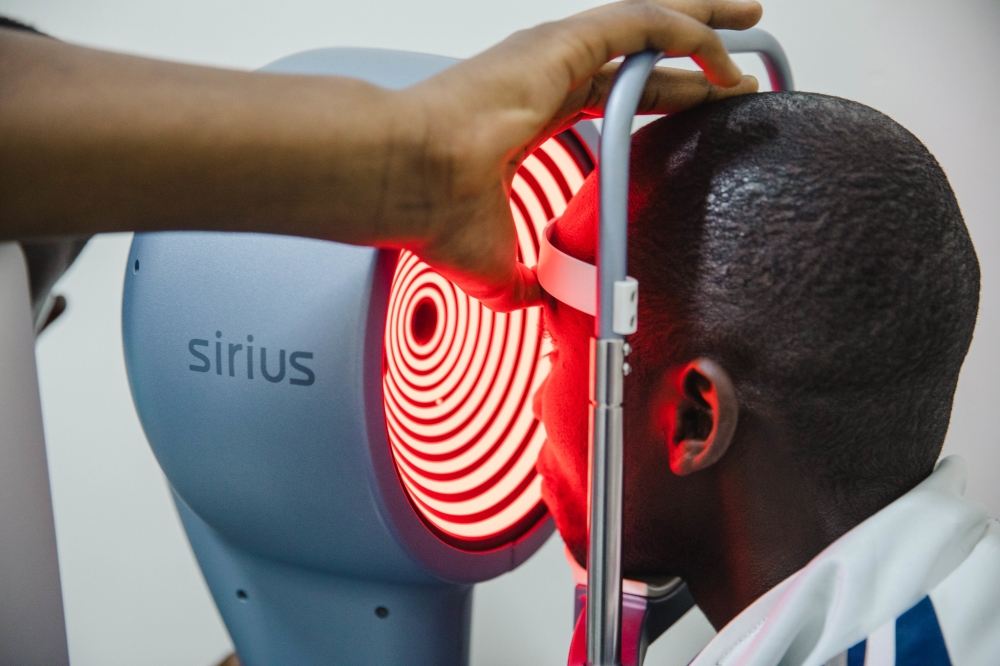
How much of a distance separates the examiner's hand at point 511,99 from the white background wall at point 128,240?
51 cm

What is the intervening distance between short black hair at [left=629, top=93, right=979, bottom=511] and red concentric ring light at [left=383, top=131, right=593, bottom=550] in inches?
10.0

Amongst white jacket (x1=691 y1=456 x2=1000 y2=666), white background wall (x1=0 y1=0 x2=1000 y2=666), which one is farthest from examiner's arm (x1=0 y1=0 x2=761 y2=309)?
white background wall (x1=0 y1=0 x2=1000 y2=666)

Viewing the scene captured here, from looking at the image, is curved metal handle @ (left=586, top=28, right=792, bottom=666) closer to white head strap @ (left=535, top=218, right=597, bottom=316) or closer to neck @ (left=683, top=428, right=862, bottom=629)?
white head strap @ (left=535, top=218, right=597, bottom=316)

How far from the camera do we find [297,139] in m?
0.52

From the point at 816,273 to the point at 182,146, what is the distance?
49 centimetres

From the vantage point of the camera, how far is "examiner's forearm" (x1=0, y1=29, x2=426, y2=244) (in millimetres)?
464

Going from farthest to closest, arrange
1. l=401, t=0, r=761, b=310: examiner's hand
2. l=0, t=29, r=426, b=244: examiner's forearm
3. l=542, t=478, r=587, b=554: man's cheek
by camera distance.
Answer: l=542, t=478, r=587, b=554: man's cheek < l=401, t=0, r=761, b=310: examiner's hand < l=0, t=29, r=426, b=244: examiner's forearm

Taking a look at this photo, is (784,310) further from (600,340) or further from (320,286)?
(320,286)

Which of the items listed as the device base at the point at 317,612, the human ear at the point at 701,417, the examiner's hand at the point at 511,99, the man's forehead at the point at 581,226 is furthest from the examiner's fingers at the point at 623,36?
the device base at the point at 317,612

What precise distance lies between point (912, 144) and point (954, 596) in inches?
15.3

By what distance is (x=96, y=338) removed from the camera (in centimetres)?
155

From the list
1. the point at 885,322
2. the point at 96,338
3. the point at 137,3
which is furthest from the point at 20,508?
the point at 137,3

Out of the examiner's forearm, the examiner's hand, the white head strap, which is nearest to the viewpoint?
the examiner's forearm

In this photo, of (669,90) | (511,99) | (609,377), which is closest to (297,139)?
(511,99)
